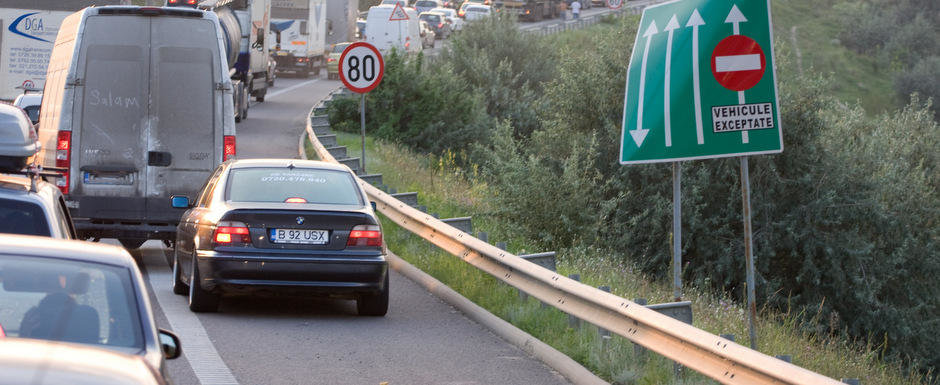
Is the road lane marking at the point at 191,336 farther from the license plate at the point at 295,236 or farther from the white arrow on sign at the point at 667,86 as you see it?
the white arrow on sign at the point at 667,86

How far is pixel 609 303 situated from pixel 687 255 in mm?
15938

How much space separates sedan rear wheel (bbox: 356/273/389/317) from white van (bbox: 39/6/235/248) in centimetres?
364

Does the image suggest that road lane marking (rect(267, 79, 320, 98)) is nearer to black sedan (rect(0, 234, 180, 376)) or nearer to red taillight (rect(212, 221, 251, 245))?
red taillight (rect(212, 221, 251, 245))

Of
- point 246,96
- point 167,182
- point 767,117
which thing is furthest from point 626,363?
point 246,96

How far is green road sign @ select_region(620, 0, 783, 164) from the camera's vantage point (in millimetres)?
8922

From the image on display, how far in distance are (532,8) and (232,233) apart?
85644 mm

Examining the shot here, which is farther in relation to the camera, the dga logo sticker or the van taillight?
the dga logo sticker

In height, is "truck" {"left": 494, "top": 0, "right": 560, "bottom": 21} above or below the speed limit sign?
above

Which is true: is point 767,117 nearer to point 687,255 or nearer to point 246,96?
point 687,255

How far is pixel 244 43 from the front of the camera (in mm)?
37969

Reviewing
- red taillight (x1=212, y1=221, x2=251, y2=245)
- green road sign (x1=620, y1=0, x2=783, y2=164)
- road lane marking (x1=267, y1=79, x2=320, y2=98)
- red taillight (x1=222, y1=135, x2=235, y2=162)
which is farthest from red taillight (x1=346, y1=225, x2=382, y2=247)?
road lane marking (x1=267, y1=79, x2=320, y2=98)

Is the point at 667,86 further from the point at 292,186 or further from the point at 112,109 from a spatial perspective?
the point at 112,109

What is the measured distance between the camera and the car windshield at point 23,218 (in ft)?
22.8

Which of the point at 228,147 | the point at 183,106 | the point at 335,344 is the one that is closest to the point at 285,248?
the point at 335,344
